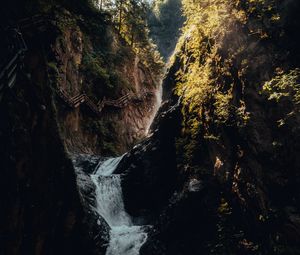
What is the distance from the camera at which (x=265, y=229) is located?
9609mm

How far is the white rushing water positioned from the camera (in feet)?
45.5

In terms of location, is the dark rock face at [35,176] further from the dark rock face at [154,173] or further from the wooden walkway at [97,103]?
the wooden walkway at [97,103]

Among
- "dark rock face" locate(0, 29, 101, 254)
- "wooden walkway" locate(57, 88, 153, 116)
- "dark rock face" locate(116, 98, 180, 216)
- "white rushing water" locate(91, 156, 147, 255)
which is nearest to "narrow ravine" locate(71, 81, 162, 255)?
"white rushing water" locate(91, 156, 147, 255)

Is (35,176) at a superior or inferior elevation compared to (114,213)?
superior

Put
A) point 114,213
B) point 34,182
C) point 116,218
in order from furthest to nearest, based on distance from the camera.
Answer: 1. point 114,213
2. point 116,218
3. point 34,182

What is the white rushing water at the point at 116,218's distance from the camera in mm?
13867

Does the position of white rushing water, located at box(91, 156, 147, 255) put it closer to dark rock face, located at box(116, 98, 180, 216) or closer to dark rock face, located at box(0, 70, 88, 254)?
dark rock face, located at box(116, 98, 180, 216)

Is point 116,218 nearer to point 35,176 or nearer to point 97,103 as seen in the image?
point 35,176

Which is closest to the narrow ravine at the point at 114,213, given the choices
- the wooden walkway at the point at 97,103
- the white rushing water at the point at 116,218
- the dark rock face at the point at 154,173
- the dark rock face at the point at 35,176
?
the white rushing water at the point at 116,218

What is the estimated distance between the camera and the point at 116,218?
55.9 ft

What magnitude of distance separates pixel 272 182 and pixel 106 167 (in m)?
13.3

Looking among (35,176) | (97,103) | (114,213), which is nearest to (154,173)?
(114,213)

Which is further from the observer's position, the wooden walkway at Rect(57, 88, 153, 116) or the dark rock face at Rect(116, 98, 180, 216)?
the wooden walkway at Rect(57, 88, 153, 116)

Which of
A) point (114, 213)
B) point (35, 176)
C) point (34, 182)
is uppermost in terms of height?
point (35, 176)
